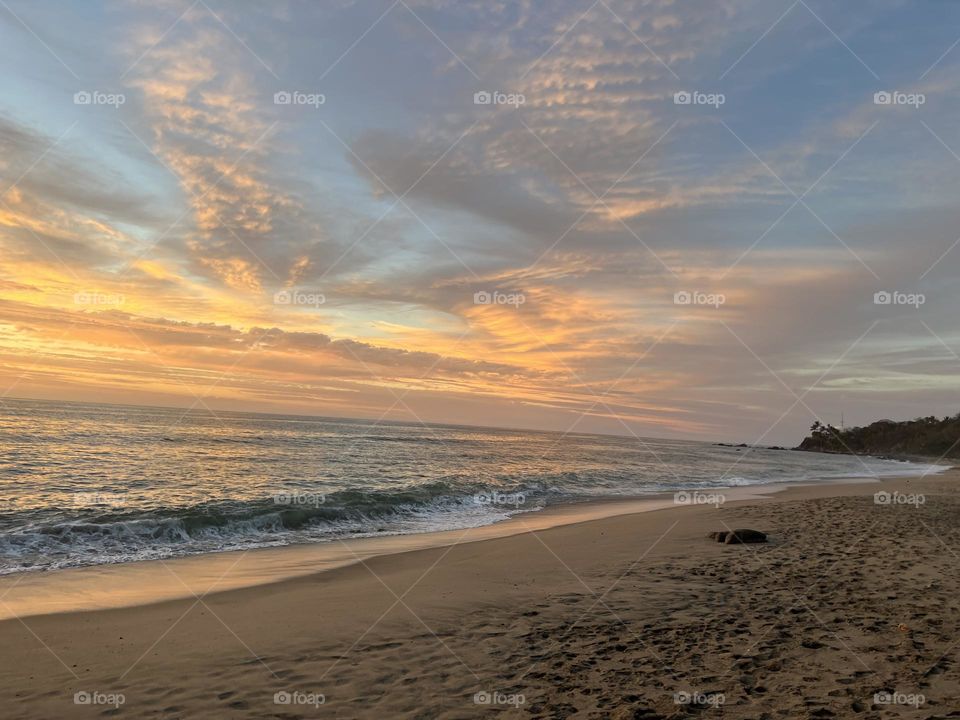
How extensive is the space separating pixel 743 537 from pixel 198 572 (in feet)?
38.1

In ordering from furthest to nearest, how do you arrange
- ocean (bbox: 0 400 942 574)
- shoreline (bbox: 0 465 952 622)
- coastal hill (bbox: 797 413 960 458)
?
coastal hill (bbox: 797 413 960 458) < ocean (bbox: 0 400 942 574) < shoreline (bbox: 0 465 952 622)

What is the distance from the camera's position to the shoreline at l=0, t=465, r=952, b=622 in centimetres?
882

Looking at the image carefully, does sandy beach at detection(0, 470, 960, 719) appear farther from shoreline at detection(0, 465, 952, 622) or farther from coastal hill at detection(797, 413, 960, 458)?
coastal hill at detection(797, 413, 960, 458)

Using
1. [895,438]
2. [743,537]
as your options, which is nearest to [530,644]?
[743,537]

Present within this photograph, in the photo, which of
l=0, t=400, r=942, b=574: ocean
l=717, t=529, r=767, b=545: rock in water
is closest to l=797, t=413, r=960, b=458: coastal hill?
l=0, t=400, r=942, b=574: ocean

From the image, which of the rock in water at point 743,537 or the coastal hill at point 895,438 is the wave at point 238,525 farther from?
the coastal hill at point 895,438

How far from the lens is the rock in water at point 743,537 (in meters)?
13.1

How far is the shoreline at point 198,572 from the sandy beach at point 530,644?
1.56ft

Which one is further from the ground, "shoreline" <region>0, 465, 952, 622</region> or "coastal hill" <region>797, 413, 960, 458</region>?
"shoreline" <region>0, 465, 952, 622</region>

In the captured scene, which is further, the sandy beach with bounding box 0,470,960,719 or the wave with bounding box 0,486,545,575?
the wave with bounding box 0,486,545,575

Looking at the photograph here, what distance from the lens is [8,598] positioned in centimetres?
885

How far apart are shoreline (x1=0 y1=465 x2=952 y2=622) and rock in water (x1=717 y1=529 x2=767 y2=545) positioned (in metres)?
5.48

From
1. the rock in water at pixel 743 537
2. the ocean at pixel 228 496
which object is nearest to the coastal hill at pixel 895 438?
the ocean at pixel 228 496

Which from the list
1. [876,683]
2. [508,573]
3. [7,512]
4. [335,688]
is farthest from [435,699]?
[7,512]
